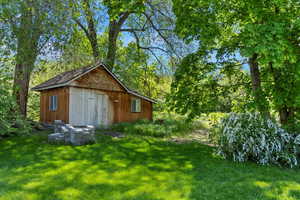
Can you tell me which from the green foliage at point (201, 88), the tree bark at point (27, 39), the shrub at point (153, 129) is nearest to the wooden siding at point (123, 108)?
the shrub at point (153, 129)

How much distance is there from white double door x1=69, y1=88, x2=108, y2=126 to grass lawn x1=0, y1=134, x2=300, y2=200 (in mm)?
4768

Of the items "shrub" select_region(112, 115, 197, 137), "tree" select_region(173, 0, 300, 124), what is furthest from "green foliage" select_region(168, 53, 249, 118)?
"shrub" select_region(112, 115, 197, 137)

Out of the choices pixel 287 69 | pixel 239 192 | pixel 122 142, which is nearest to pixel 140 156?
pixel 122 142

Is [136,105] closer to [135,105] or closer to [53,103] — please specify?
[135,105]

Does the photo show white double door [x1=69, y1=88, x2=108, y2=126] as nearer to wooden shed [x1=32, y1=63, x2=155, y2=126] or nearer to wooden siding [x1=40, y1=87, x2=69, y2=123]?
wooden shed [x1=32, y1=63, x2=155, y2=126]

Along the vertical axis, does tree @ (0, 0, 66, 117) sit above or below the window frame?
above

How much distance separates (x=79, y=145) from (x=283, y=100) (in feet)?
20.8

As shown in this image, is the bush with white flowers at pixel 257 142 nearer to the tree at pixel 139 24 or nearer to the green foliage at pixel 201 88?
the green foliage at pixel 201 88

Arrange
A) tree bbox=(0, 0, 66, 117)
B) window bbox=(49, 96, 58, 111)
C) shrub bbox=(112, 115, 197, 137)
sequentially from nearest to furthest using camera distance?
tree bbox=(0, 0, 66, 117)
shrub bbox=(112, 115, 197, 137)
window bbox=(49, 96, 58, 111)

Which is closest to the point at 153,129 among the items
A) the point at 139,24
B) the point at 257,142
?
the point at 257,142

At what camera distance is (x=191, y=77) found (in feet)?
26.4

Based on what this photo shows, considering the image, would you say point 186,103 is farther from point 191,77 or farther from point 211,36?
point 211,36

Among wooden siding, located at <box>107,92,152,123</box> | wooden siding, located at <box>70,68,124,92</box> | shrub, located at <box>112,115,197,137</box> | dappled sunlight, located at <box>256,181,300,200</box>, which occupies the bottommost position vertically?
dappled sunlight, located at <box>256,181,300,200</box>

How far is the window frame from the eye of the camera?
569 inches
